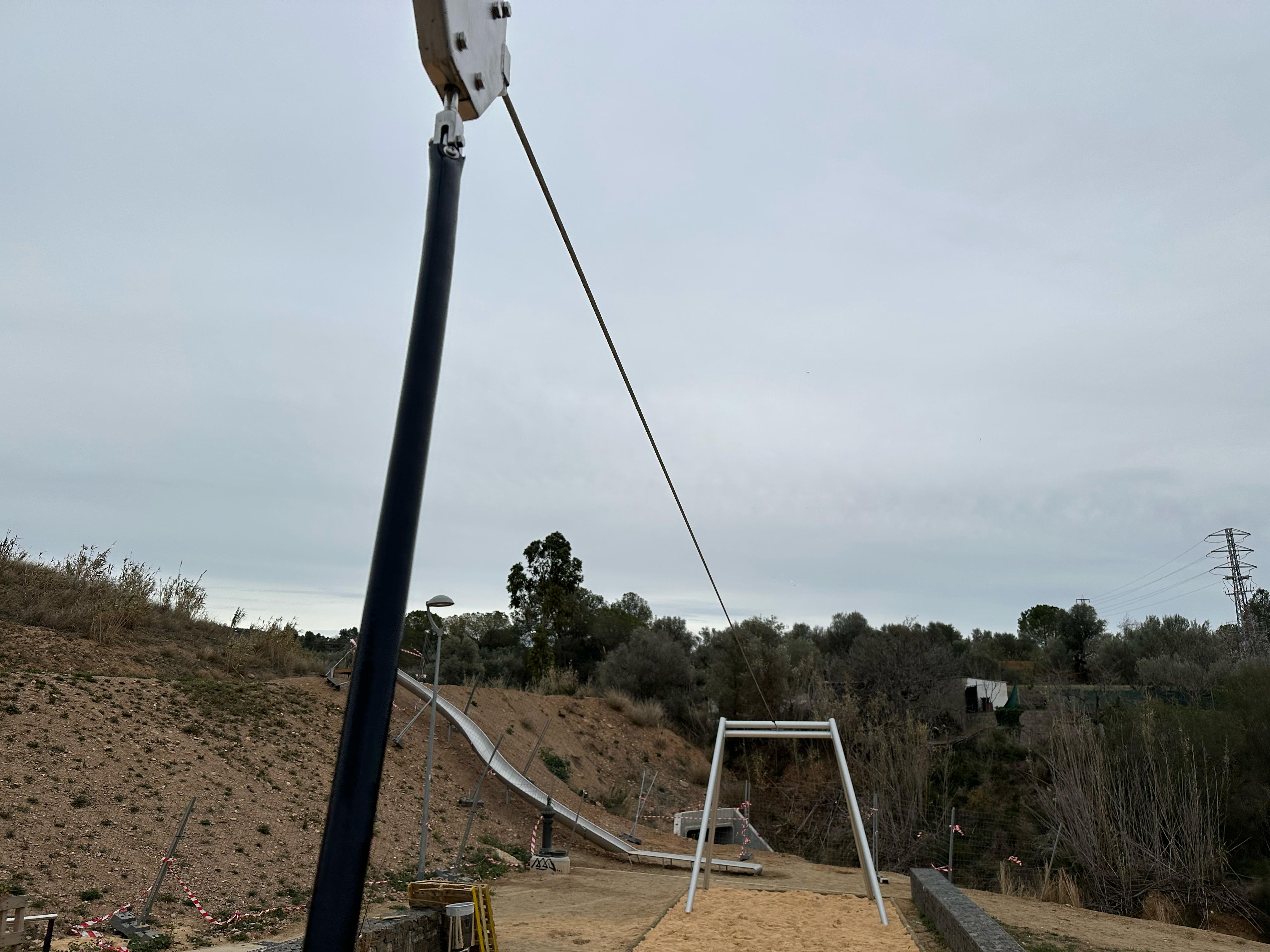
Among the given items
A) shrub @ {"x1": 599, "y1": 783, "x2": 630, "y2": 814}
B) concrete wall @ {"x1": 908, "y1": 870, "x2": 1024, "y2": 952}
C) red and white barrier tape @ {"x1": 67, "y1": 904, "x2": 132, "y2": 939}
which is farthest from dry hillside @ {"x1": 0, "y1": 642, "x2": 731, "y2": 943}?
concrete wall @ {"x1": 908, "y1": 870, "x2": 1024, "y2": 952}

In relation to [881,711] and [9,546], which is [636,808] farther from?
[9,546]

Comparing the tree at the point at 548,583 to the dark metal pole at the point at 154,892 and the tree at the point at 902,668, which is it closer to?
the tree at the point at 902,668

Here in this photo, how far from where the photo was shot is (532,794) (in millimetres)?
18844

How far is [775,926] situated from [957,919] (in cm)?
177

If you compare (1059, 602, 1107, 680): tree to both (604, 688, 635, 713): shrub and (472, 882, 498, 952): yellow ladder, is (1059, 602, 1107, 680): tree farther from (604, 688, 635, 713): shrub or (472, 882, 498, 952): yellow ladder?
(472, 882, 498, 952): yellow ladder

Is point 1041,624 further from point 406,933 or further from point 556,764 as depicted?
point 406,933

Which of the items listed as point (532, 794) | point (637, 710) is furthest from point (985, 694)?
point (532, 794)

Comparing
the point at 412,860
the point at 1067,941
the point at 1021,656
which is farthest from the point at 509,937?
the point at 1021,656

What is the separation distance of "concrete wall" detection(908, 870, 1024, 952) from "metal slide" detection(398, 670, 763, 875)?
16.1 ft

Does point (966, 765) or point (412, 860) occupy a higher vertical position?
point (966, 765)

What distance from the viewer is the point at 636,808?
2161cm

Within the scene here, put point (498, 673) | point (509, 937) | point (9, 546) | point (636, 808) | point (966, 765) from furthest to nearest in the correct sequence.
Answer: point (498, 673)
point (966, 765)
point (636, 808)
point (9, 546)
point (509, 937)

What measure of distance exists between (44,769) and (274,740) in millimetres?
4699

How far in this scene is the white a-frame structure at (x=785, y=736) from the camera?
9117 millimetres
